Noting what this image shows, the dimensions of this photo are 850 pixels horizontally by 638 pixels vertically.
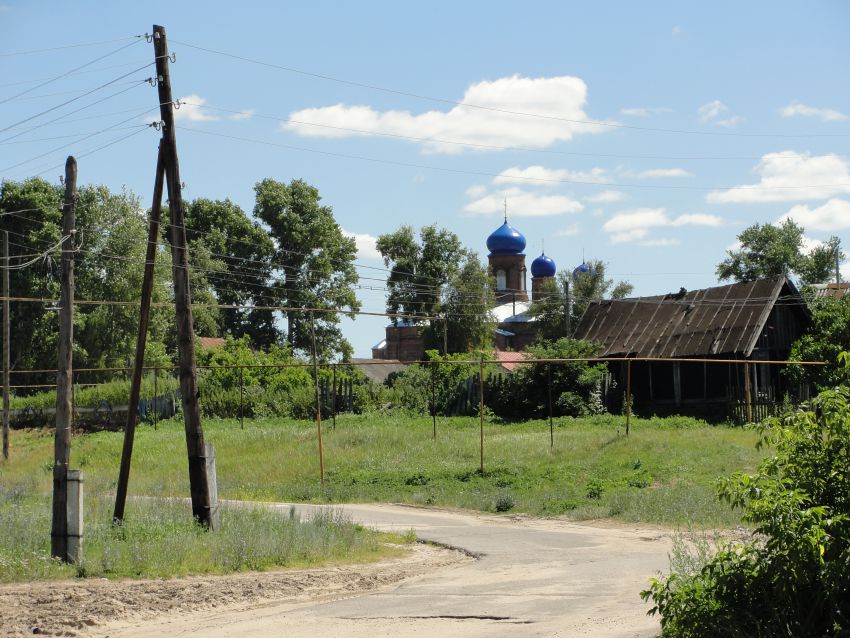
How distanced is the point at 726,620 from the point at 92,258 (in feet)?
171

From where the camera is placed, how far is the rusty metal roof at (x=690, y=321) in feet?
123

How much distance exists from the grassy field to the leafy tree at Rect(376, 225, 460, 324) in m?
32.5

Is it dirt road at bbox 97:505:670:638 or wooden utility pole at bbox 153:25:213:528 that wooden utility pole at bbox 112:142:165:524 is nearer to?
wooden utility pole at bbox 153:25:213:528

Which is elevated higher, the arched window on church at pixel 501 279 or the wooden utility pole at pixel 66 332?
the arched window on church at pixel 501 279

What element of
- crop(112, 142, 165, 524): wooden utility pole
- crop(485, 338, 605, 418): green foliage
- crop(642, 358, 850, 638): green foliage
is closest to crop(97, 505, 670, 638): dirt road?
crop(642, 358, 850, 638): green foliage

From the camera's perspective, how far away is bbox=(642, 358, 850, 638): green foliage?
754cm

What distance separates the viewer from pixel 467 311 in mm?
66000

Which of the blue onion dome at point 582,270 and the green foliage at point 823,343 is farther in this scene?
the blue onion dome at point 582,270

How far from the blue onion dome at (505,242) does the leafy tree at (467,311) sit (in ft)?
82.1

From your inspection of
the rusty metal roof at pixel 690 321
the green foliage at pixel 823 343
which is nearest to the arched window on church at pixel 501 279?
the rusty metal roof at pixel 690 321

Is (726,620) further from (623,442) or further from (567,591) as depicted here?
(623,442)

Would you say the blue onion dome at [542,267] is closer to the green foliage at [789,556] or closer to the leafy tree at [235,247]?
the leafy tree at [235,247]

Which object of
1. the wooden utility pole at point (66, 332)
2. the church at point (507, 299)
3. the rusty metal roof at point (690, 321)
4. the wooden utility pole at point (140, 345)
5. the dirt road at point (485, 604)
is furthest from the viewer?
the church at point (507, 299)

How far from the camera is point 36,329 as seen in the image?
191ft
